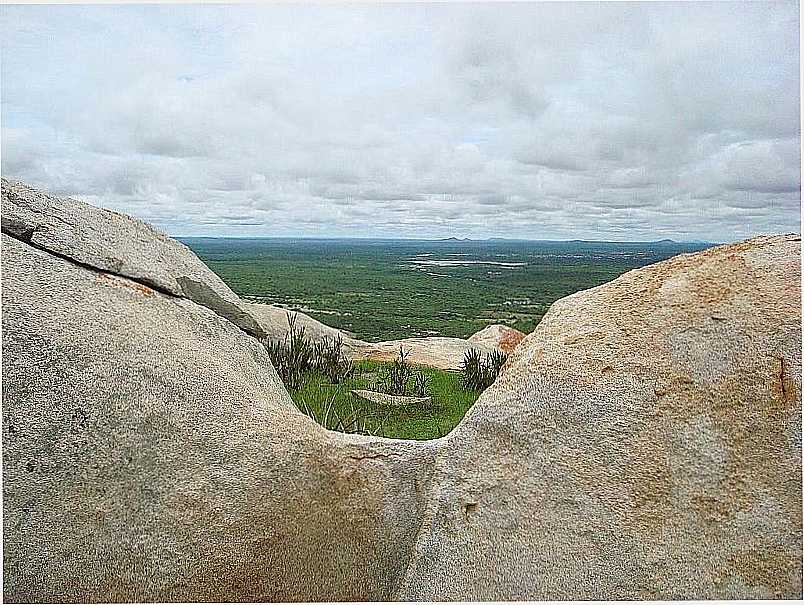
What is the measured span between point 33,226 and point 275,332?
4.99m

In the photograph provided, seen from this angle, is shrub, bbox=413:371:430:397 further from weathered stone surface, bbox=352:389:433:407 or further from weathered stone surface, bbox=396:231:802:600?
weathered stone surface, bbox=396:231:802:600

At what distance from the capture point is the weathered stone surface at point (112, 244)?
186 inches

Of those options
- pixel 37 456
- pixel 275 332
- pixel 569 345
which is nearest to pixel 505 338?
pixel 275 332

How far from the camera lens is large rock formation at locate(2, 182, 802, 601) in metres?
3.86

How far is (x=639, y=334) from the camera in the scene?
4.20 meters

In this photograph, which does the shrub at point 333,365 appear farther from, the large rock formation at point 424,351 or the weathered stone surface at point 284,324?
the large rock formation at point 424,351

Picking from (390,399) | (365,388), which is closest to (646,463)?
(390,399)

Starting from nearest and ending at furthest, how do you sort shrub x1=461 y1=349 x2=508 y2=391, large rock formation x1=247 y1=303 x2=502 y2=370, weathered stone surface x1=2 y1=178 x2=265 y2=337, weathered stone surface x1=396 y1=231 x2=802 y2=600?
weathered stone surface x1=396 y1=231 x2=802 y2=600
weathered stone surface x1=2 y1=178 x2=265 y2=337
shrub x1=461 y1=349 x2=508 y2=391
large rock formation x1=247 y1=303 x2=502 y2=370

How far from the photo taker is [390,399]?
21.1 feet

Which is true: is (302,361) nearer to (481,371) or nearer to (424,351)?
(481,371)

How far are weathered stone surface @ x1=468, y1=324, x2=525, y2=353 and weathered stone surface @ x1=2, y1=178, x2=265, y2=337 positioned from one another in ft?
24.8

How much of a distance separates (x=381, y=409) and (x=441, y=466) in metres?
1.98

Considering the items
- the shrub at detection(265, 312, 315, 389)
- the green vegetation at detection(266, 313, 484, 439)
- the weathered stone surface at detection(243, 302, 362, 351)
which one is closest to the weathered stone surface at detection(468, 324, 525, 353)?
the weathered stone surface at detection(243, 302, 362, 351)

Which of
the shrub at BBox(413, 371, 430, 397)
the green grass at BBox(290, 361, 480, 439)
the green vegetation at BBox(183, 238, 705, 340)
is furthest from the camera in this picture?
the green vegetation at BBox(183, 238, 705, 340)
